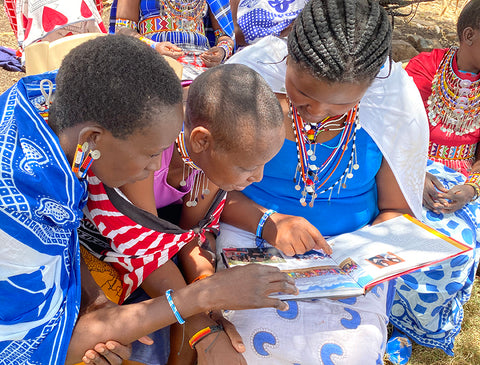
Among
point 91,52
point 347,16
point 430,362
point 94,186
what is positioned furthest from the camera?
point 430,362

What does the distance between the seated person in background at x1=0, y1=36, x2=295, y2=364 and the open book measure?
1.64 ft

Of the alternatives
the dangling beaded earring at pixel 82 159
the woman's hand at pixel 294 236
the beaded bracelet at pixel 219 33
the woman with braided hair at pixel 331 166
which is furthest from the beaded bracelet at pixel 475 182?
the dangling beaded earring at pixel 82 159

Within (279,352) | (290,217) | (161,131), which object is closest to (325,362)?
(279,352)

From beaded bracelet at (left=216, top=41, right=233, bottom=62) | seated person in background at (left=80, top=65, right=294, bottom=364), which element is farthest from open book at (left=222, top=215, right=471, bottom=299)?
beaded bracelet at (left=216, top=41, right=233, bottom=62)

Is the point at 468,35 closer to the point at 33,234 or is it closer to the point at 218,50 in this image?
the point at 218,50

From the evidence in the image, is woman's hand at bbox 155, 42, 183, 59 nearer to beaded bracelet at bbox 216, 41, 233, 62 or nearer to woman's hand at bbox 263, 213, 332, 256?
beaded bracelet at bbox 216, 41, 233, 62

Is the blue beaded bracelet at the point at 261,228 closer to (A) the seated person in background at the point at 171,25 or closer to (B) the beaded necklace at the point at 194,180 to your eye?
(B) the beaded necklace at the point at 194,180

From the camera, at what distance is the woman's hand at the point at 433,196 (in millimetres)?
2387

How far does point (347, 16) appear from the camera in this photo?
169cm

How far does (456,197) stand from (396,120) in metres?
0.57

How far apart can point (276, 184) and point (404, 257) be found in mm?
667

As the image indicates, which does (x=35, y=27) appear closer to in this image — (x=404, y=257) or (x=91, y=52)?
(x=91, y=52)

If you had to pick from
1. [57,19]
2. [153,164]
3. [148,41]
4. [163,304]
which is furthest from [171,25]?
[163,304]

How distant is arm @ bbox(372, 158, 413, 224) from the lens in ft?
7.34
